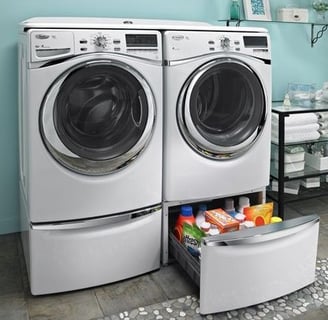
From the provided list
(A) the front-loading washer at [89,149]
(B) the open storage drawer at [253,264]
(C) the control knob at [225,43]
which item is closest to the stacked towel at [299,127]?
(C) the control knob at [225,43]

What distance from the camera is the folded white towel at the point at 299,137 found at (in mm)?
2688

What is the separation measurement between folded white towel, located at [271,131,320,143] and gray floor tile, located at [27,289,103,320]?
58.0 inches

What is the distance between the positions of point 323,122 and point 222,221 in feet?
4.08

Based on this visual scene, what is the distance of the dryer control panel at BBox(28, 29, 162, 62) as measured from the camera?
1.74m

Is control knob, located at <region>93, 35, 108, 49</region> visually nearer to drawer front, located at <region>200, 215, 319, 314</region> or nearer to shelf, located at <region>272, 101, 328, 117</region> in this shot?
drawer front, located at <region>200, 215, 319, 314</region>

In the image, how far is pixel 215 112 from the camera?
226 cm

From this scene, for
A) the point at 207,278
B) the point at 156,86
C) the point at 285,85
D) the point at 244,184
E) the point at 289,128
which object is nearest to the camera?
the point at 207,278

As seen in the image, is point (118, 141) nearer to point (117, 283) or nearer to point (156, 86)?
point (156, 86)

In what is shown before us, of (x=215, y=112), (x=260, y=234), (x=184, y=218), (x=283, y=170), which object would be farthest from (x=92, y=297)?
(x=283, y=170)

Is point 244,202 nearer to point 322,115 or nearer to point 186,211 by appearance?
point 186,211

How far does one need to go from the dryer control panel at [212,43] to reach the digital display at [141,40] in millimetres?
69

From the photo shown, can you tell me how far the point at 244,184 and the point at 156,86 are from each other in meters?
0.73

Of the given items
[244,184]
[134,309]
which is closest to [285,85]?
[244,184]

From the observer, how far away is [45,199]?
1856 millimetres
